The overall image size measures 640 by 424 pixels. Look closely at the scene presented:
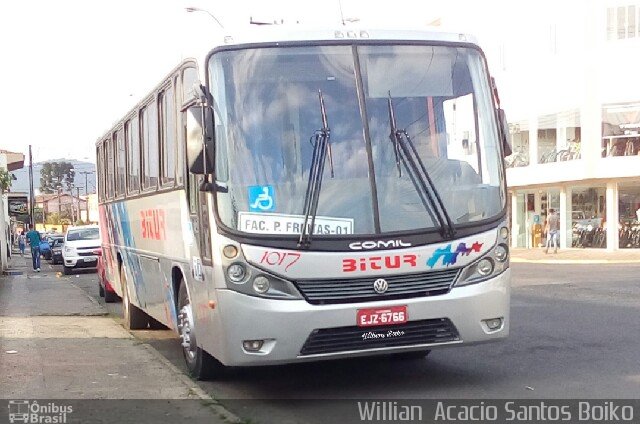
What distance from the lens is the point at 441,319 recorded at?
7355 millimetres

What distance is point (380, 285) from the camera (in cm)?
719

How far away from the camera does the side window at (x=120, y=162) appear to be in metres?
13.0

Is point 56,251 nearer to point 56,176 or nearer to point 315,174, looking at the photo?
point 315,174

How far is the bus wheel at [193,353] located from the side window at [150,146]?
190 cm

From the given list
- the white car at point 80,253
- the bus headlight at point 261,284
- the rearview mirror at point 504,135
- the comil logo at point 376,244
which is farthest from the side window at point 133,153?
the white car at point 80,253

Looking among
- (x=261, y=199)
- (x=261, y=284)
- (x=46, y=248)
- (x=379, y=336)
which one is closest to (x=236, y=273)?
(x=261, y=284)

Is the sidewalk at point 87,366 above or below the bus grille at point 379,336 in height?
below

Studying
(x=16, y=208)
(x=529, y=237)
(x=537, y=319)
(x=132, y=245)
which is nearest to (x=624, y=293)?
(x=537, y=319)

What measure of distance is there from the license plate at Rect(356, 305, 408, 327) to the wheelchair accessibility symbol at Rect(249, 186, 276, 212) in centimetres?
109

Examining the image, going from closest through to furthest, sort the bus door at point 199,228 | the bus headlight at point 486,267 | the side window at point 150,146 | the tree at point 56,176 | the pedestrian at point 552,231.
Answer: the bus headlight at point 486,267
the bus door at point 199,228
the side window at point 150,146
the pedestrian at point 552,231
the tree at point 56,176

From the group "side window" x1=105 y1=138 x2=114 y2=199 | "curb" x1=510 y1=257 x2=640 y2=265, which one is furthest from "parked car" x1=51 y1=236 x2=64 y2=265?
"side window" x1=105 y1=138 x2=114 y2=199

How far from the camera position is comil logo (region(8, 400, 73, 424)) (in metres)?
6.92

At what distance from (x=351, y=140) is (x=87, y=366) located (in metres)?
4.04

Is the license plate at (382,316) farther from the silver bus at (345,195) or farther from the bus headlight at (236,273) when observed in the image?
the bus headlight at (236,273)
